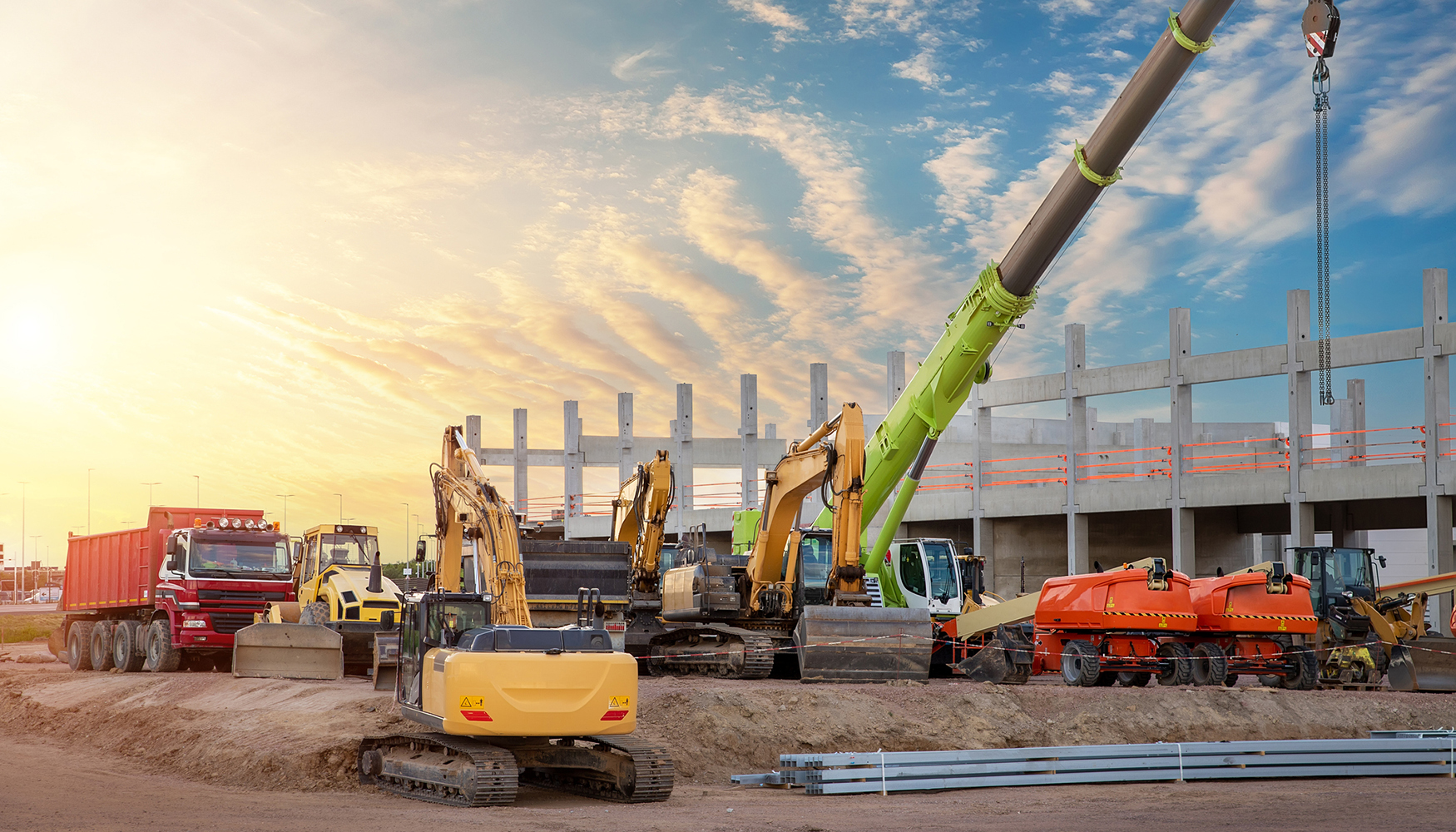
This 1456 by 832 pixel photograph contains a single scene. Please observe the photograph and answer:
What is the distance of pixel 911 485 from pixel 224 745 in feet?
40.1

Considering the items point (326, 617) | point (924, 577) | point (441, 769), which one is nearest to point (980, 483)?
point (924, 577)

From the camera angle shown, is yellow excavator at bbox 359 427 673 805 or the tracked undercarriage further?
the tracked undercarriage

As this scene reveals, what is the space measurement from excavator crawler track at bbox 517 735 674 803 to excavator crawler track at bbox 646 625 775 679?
7.15 meters

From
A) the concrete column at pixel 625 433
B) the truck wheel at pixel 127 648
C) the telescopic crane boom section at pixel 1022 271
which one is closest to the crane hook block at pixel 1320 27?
the telescopic crane boom section at pixel 1022 271

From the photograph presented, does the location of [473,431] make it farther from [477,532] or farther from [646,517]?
[477,532]

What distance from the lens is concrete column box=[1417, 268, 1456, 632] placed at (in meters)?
27.8

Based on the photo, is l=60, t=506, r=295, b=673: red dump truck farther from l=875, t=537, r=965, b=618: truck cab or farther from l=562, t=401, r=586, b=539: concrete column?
l=562, t=401, r=586, b=539: concrete column

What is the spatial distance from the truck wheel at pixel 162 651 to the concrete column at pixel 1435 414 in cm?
2550

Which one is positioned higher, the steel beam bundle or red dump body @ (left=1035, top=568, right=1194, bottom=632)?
red dump body @ (left=1035, top=568, right=1194, bottom=632)

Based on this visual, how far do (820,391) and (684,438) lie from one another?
19.7 feet

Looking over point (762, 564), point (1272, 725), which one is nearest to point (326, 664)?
point (762, 564)

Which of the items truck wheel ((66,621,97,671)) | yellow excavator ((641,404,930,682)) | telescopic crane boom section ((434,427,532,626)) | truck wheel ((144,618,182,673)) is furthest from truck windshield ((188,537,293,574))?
telescopic crane boom section ((434,427,532,626))

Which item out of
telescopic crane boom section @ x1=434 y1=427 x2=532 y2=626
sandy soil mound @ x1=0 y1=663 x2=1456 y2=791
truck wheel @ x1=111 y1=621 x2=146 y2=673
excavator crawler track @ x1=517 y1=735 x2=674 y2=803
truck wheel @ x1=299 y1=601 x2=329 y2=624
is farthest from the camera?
truck wheel @ x1=111 y1=621 x2=146 y2=673

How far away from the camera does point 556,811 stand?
12.6 m
